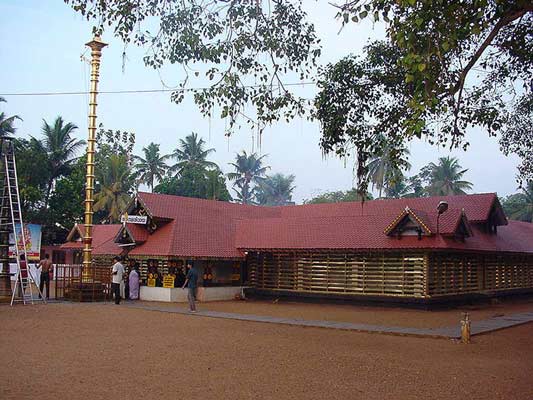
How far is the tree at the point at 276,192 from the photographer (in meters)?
70.9

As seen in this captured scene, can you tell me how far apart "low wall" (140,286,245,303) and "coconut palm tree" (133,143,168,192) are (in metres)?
27.7

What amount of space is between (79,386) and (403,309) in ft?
47.1

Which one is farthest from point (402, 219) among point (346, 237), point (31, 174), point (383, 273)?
point (31, 174)

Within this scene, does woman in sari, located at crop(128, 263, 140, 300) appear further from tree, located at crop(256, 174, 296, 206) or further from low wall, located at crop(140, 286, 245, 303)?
tree, located at crop(256, 174, 296, 206)

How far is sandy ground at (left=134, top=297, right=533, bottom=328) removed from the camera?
16.7 metres

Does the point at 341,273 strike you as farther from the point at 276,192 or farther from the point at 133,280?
the point at 276,192

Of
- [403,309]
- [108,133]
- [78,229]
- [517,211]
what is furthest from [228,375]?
[517,211]

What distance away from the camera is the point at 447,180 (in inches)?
2144

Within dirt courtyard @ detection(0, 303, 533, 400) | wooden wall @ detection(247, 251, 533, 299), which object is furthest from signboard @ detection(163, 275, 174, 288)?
dirt courtyard @ detection(0, 303, 533, 400)

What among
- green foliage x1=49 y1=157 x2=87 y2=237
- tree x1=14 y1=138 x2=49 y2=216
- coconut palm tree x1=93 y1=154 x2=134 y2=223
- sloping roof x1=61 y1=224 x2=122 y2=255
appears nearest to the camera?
sloping roof x1=61 y1=224 x2=122 y2=255

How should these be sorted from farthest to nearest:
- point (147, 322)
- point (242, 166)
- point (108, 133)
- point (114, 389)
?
point (242, 166), point (108, 133), point (147, 322), point (114, 389)

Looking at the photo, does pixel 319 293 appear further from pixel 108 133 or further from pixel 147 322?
pixel 108 133

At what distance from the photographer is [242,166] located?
63.9m

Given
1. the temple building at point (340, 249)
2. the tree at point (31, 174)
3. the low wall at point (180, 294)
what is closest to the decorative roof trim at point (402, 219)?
the temple building at point (340, 249)
